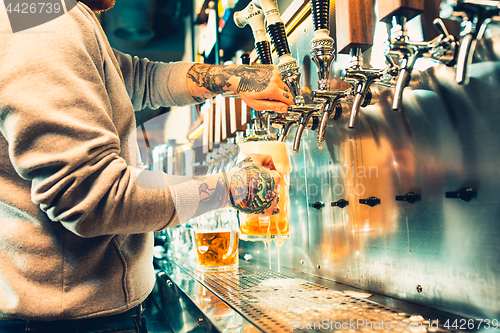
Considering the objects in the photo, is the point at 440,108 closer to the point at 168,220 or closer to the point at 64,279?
the point at 168,220

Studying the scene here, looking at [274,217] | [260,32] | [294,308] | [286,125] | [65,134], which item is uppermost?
[260,32]

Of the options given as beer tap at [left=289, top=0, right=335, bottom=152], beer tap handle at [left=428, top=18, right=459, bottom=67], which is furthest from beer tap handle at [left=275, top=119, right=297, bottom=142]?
beer tap handle at [left=428, top=18, right=459, bottom=67]

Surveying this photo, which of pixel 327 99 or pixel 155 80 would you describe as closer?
pixel 327 99

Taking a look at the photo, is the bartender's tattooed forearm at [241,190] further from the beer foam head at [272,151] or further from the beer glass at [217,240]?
the beer glass at [217,240]

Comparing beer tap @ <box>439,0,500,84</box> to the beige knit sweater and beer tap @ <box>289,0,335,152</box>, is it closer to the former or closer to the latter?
beer tap @ <box>289,0,335,152</box>

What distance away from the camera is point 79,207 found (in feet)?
1.73

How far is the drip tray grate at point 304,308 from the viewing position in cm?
63

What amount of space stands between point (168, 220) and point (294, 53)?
103 cm

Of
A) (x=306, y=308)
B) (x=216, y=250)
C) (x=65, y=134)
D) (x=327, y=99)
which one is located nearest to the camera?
(x=65, y=134)

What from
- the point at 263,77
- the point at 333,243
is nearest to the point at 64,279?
the point at 263,77

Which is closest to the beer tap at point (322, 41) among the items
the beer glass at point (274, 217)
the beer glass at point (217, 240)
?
the beer glass at point (274, 217)

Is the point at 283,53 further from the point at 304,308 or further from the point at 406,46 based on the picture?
the point at 304,308

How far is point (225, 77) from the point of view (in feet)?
3.26

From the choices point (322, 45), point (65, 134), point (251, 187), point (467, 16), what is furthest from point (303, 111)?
point (65, 134)
